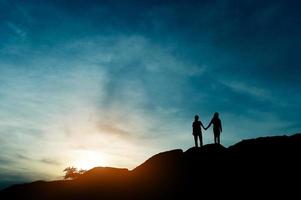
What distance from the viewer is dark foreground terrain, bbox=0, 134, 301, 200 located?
29656 mm

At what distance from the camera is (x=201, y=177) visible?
31406 millimetres

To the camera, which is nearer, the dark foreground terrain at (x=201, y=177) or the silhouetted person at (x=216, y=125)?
the dark foreground terrain at (x=201, y=177)

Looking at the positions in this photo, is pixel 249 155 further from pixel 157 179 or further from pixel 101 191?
pixel 101 191

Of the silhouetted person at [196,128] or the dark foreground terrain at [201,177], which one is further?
the silhouetted person at [196,128]

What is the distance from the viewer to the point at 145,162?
3547 centimetres

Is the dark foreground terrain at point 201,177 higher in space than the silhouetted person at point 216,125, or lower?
lower

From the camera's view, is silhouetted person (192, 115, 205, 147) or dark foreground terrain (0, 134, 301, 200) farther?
silhouetted person (192, 115, 205, 147)

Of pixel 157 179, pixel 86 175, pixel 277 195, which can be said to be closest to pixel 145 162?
pixel 157 179

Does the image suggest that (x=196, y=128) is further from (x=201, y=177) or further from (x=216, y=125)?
(x=201, y=177)

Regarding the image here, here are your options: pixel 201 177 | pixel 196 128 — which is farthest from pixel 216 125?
pixel 201 177

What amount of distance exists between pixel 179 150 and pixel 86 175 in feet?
33.2

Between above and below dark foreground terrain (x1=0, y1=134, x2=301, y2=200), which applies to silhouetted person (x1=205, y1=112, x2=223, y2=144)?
above

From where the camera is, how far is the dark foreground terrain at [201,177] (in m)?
29.7

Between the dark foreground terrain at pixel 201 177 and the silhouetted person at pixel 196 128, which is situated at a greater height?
the silhouetted person at pixel 196 128
